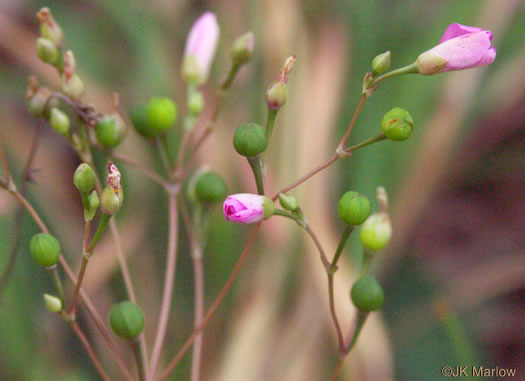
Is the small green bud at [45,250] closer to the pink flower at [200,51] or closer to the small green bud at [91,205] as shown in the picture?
the small green bud at [91,205]

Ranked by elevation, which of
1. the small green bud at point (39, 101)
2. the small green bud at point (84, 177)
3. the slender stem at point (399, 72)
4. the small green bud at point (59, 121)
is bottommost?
the small green bud at point (84, 177)

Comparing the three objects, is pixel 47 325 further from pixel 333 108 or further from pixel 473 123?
pixel 473 123

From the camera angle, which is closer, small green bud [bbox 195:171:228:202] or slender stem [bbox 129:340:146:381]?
slender stem [bbox 129:340:146:381]

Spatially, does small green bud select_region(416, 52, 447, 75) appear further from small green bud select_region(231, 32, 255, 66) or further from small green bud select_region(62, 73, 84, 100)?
small green bud select_region(62, 73, 84, 100)

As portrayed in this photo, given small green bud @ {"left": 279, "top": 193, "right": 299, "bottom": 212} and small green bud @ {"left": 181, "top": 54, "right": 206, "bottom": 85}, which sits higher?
small green bud @ {"left": 181, "top": 54, "right": 206, "bottom": 85}

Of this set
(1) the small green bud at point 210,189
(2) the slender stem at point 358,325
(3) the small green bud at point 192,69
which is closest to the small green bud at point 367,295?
(2) the slender stem at point 358,325

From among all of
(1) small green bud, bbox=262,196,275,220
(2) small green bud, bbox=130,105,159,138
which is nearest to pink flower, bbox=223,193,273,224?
(1) small green bud, bbox=262,196,275,220
